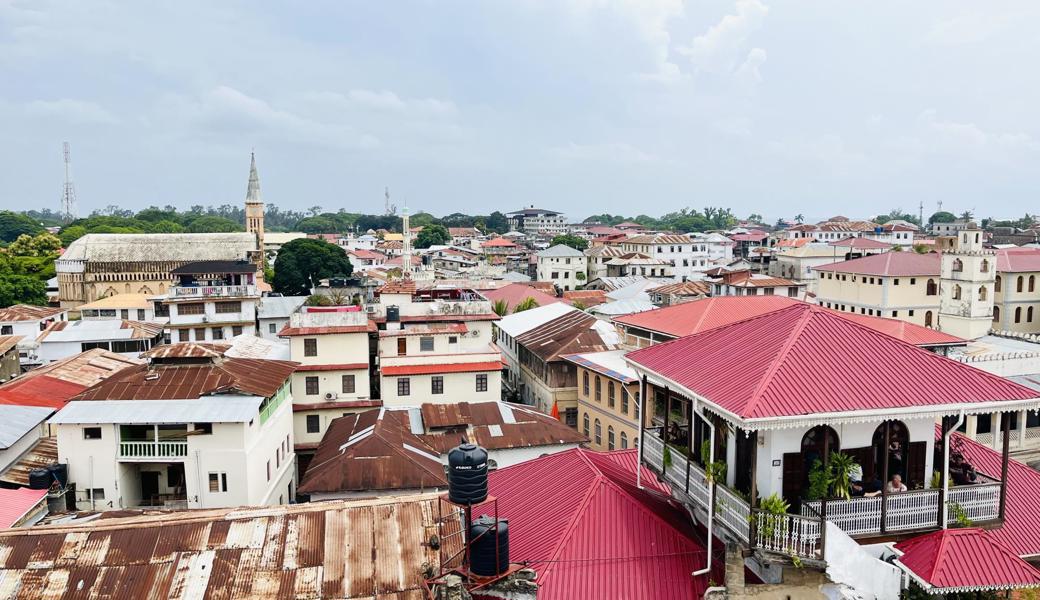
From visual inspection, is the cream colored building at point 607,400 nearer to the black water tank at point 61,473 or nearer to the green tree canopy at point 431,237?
the black water tank at point 61,473

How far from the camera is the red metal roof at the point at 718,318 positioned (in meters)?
27.5

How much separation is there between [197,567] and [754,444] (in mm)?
9194

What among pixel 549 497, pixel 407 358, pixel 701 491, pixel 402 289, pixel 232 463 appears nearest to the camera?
pixel 701 491

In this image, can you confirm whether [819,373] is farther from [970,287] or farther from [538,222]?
[538,222]

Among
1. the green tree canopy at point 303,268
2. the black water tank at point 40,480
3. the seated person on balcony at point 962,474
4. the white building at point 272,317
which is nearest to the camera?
the seated person on balcony at point 962,474

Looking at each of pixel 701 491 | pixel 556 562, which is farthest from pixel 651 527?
pixel 556 562

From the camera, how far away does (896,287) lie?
4922 cm

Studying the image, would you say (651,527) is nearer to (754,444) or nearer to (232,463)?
(754,444)

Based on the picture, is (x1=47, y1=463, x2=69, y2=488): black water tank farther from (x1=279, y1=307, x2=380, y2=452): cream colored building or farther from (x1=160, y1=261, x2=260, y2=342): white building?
Result: (x1=160, y1=261, x2=260, y2=342): white building

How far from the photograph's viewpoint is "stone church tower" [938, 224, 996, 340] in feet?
137

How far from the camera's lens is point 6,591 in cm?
1087

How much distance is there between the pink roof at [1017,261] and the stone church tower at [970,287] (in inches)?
290

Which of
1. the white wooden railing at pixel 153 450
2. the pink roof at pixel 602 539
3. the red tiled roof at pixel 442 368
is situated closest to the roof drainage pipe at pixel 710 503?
the pink roof at pixel 602 539

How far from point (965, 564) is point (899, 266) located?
44409mm
